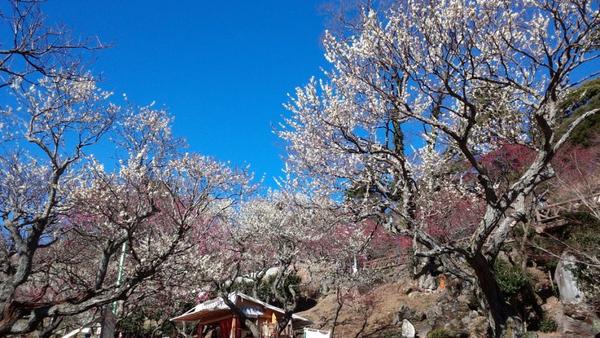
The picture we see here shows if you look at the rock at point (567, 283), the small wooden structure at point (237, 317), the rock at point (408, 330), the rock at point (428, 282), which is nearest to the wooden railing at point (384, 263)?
the rock at point (428, 282)

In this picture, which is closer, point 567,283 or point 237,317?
point 567,283

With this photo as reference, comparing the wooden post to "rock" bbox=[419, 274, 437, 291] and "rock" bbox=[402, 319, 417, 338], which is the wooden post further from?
"rock" bbox=[419, 274, 437, 291]

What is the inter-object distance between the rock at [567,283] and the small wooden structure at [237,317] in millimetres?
9308

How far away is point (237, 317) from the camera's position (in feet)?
55.1

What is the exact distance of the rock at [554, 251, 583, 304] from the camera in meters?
13.1

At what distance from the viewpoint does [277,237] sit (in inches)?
819

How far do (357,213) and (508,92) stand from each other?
3698 millimetres

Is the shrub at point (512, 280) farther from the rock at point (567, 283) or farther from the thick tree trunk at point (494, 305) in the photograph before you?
the thick tree trunk at point (494, 305)

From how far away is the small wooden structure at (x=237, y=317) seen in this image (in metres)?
16.2

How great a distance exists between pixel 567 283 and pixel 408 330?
226 inches

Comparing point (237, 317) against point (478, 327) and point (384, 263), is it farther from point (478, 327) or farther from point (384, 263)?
point (384, 263)

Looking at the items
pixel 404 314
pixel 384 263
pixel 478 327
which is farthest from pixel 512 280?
pixel 384 263

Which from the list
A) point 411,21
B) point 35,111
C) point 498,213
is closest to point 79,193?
point 35,111

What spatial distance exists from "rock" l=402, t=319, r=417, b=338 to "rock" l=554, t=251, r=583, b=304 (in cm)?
521
